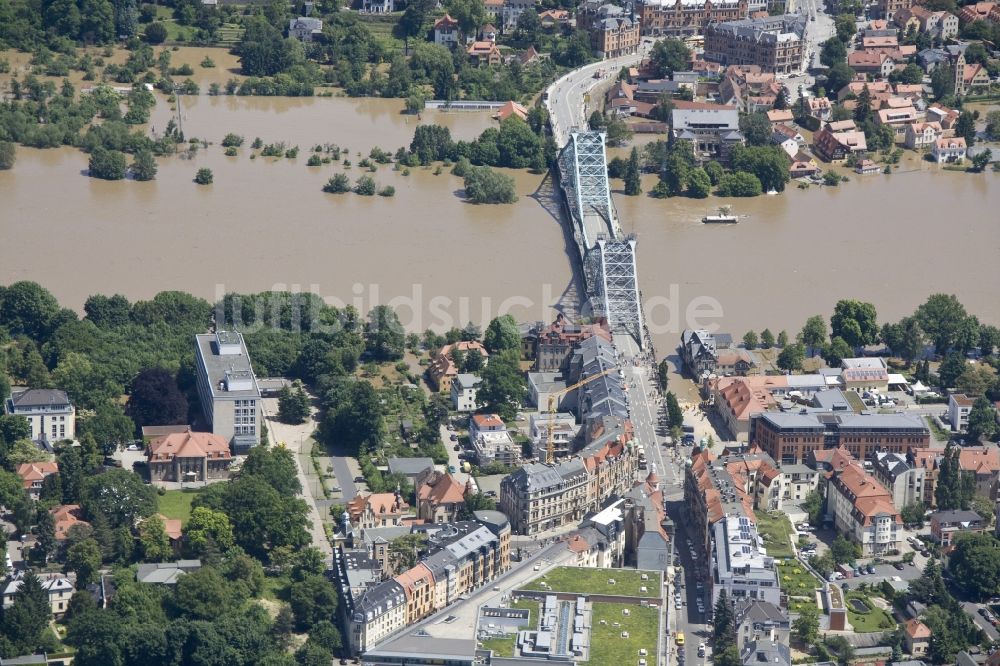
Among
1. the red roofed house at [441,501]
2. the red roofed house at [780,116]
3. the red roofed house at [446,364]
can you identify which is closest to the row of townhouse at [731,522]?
the red roofed house at [441,501]

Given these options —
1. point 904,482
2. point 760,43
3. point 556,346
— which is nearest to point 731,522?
point 904,482

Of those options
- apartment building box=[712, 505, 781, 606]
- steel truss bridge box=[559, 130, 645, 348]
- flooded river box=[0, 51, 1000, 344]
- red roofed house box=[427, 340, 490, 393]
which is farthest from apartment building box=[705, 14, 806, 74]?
apartment building box=[712, 505, 781, 606]

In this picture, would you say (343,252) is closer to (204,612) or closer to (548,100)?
(548,100)

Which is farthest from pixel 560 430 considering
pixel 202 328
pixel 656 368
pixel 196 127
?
pixel 196 127

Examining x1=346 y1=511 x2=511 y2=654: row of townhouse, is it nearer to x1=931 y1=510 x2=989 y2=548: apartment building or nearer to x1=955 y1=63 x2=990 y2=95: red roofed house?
x1=931 y1=510 x2=989 y2=548: apartment building

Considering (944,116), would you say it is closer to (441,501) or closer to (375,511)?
(441,501)

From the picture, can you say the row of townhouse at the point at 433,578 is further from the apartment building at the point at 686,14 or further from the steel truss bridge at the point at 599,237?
the apartment building at the point at 686,14
